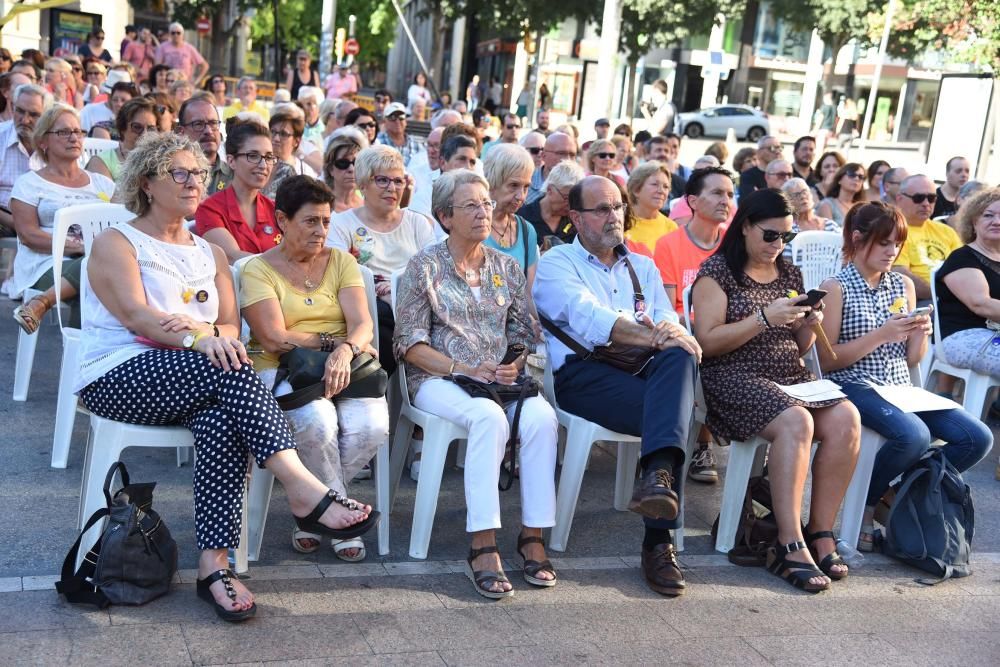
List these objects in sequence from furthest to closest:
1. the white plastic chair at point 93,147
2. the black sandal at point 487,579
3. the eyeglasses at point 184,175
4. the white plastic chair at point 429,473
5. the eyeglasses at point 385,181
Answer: the white plastic chair at point 93,147, the eyeglasses at point 385,181, the white plastic chair at point 429,473, the eyeglasses at point 184,175, the black sandal at point 487,579

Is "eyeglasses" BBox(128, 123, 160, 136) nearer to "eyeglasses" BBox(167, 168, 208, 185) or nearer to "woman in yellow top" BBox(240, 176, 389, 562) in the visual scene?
"woman in yellow top" BBox(240, 176, 389, 562)

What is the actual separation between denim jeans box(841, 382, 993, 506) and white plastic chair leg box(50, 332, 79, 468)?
10.9 ft

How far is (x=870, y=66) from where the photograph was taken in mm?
47750

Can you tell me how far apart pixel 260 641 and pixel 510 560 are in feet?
3.79

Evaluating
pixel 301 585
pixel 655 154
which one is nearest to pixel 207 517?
pixel 301 585

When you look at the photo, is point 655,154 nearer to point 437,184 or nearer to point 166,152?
point 437,184

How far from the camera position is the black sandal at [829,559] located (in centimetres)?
425

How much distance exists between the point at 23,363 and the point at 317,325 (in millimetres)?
1942

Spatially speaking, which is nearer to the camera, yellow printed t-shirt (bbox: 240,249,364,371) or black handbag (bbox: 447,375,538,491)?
black handbag (bbox: 447,375,538,491)

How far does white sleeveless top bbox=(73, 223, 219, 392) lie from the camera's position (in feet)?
12.4

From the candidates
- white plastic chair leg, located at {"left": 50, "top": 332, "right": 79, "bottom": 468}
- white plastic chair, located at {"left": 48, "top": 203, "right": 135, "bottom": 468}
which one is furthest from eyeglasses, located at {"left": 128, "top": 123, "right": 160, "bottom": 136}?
white plastic chair leg, located at {"left": 50, "top": 332, "right": 79, "bottom": 468}

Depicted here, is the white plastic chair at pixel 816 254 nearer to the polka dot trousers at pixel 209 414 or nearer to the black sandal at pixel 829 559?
the black sandal at pixel 829 559

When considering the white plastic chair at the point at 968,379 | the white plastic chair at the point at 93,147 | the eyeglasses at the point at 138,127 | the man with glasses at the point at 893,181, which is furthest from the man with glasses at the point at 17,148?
the man with glasses at the point at 893,181

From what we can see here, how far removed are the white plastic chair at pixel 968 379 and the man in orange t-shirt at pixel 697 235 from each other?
56.6 inches
